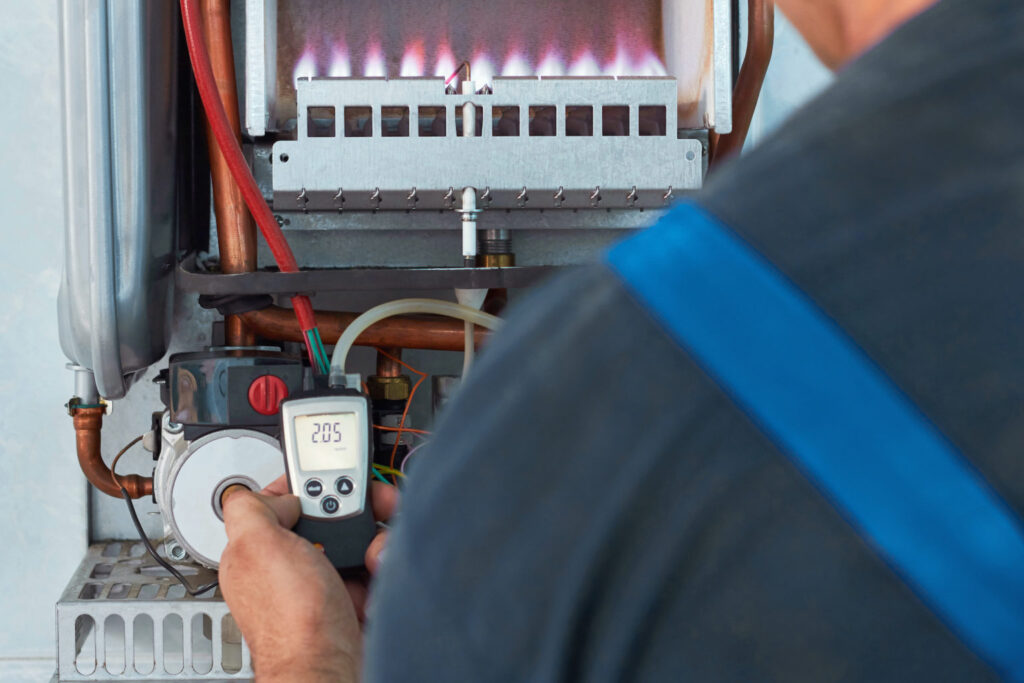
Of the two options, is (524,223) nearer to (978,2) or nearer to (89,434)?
(89,434)

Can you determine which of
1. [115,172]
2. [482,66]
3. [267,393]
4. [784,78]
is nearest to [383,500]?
[267,393]

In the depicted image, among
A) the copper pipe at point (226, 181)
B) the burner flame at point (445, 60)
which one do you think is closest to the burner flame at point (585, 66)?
the burner flame at point (445, 60)

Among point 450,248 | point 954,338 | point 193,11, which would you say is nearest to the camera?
point 954,338

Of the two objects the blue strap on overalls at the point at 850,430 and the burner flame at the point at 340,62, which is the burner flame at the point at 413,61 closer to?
the burner flame at the point at 340,62

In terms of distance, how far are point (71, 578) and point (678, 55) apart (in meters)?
0.93

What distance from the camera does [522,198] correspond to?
2.79 feet

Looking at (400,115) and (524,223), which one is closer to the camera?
(400,115)

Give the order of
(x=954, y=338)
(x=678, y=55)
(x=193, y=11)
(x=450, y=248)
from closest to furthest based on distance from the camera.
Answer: (x=954, y=338) < (x=193, y=11) < (x=678, y=55) < (x=450, y=248)

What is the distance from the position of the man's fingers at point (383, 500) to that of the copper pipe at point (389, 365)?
0.61ft

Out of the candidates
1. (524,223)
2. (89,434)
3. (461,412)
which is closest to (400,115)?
(524,223)

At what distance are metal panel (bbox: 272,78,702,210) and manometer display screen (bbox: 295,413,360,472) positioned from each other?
0.72 ft

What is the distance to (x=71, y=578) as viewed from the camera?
1020 millimetres

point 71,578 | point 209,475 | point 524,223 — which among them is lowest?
point 71,578

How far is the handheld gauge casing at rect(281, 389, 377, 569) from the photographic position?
29.7 inches
